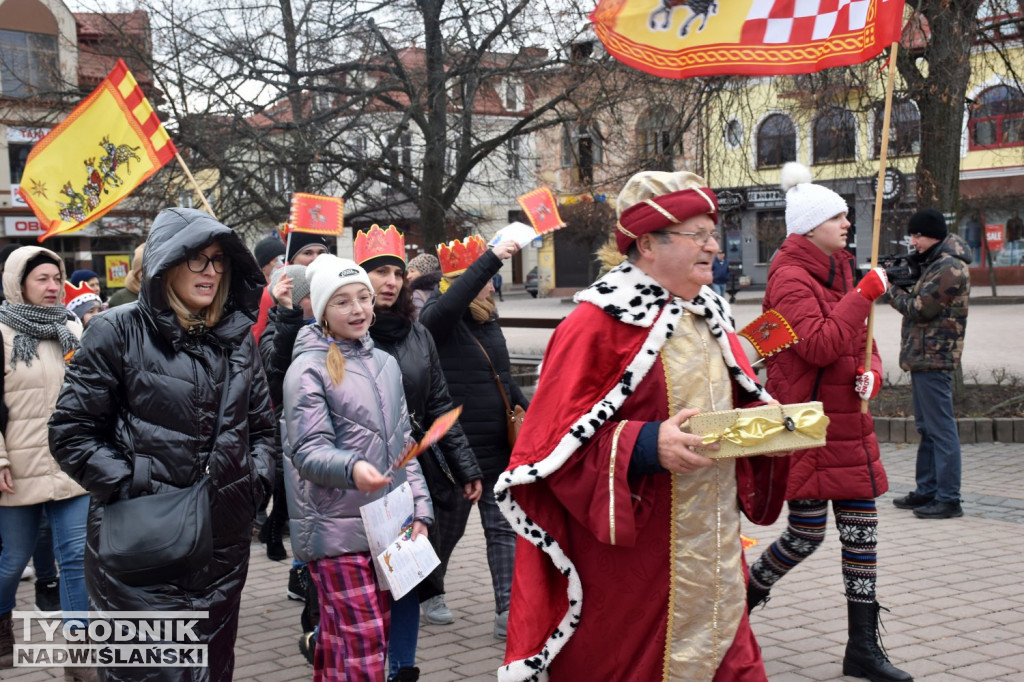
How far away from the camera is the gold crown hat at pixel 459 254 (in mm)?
5875

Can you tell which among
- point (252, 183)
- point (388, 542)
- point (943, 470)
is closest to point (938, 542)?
point (943, 470)

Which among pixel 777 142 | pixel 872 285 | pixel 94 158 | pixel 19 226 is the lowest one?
pixel 872 285

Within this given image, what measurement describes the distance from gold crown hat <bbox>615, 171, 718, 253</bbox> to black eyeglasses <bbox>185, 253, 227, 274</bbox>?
1330 mm

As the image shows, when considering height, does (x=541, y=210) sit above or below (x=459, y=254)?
above

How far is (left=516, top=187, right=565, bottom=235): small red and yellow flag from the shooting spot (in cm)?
552

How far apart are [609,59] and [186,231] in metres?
9.78

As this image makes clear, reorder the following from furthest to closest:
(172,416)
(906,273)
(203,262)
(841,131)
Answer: (841,131) < (906,273) < (203,262) < (172,416)

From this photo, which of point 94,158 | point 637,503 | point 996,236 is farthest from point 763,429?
point 996,236

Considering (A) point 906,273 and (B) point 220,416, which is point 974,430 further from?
(B) point 220,416

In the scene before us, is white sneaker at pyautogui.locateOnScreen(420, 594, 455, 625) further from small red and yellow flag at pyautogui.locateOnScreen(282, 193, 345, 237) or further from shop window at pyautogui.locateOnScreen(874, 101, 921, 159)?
shop window at pyautogui.locateOnScreen(874, 101, 921, 159)

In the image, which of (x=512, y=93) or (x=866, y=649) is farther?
(x=512, y=93)

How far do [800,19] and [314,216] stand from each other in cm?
299

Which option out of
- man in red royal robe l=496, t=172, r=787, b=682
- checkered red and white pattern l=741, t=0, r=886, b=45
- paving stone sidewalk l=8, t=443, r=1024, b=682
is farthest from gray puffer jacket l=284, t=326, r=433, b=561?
checkered red and white pattern l=741, t=0, r=886, b=45

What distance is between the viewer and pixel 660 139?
1329cm
